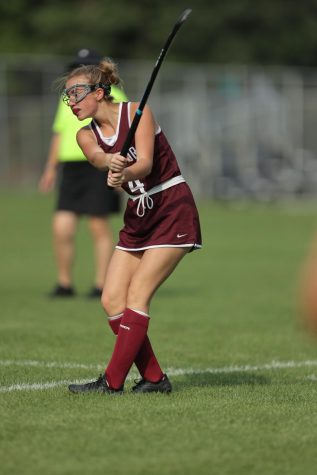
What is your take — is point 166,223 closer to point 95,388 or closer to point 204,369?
point 95,388

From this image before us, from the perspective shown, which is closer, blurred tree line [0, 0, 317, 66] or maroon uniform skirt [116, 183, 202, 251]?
maroon uniform skirt [116, 183, 202, 251]

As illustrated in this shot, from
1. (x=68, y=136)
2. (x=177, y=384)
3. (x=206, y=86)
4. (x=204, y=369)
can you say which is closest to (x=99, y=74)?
Result: (x=177, y=384)

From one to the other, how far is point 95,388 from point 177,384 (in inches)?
23.5

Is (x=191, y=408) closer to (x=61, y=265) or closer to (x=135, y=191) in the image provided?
(x=135, y=191)

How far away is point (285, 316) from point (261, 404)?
4.28 m

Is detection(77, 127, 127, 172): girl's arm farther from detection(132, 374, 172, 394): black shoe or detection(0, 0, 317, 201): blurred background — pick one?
detection(0, 0, 317, 201): blurred background

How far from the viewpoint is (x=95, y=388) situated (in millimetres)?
6168

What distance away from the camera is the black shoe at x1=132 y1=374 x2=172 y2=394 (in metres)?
6.23

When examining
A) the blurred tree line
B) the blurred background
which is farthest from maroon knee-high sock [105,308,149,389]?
the blurred tree line

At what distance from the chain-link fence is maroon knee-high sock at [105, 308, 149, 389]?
80.1 ft

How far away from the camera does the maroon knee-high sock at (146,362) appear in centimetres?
626

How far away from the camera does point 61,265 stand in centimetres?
1128

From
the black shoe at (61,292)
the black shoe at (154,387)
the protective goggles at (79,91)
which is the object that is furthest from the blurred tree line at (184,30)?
the black shoe at (154,387)

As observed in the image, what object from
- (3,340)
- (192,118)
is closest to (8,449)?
(3,340)
